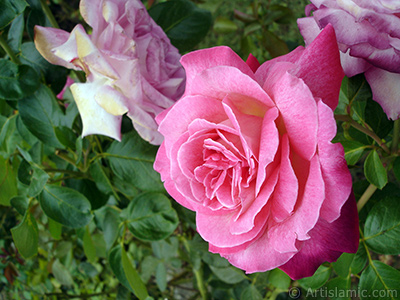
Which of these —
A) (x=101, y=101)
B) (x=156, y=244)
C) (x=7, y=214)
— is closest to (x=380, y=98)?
(x=101, y=101)

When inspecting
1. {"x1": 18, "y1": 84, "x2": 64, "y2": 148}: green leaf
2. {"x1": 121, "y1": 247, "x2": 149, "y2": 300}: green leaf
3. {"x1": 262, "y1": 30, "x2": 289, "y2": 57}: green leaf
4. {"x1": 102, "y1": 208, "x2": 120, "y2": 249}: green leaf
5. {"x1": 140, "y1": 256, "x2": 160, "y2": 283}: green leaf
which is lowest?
{"x1": 140, "y1": 256, "x2": 160, "y2": 283}: green leaf

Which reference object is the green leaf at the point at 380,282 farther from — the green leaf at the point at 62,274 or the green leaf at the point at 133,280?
the green leaf at the point at 62,274

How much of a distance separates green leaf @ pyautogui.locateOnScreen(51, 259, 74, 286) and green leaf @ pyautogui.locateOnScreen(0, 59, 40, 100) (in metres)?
0.74

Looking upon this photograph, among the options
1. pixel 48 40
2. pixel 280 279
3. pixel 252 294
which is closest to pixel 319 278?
pixel 280 279

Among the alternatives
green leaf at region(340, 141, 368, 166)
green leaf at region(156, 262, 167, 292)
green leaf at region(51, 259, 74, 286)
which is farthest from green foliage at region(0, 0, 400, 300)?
green leaf at region(51, 259, 74, 286)

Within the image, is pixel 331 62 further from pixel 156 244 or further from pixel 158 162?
pixel 156 244

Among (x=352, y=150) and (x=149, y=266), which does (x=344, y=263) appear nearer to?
(x=352, y=150)

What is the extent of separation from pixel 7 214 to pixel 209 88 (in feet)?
3.60

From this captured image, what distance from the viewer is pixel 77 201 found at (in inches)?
21.1

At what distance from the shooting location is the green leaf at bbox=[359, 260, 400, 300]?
38 cm

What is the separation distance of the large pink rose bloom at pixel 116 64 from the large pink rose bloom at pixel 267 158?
0.11 m

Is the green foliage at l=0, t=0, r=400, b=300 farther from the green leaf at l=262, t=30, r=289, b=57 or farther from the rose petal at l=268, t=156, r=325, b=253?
the rose petal at l=268, t=156, r=325, b=253

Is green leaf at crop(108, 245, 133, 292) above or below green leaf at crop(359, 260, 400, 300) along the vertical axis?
below

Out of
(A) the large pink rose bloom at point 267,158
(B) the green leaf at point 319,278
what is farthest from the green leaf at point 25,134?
(B) the green leaf at point 319,278
